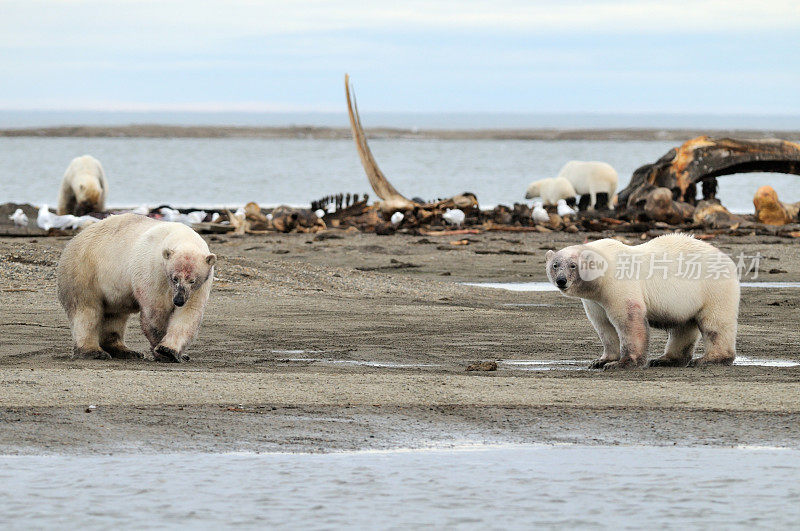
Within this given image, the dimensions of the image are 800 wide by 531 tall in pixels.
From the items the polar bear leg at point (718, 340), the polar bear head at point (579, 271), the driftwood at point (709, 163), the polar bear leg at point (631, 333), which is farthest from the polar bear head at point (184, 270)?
the driftwood at point (709, 163)

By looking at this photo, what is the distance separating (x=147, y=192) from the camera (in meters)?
45.0

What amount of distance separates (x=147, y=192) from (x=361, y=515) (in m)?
40.2

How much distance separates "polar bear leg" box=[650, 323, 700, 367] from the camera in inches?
397

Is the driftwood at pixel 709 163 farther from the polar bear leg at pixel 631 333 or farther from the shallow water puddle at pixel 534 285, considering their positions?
the polar bear leg at pixel 631 333

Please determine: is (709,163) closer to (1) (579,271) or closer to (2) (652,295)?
(2) (652,295)

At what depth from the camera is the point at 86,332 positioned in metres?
10.0

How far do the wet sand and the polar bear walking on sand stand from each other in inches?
12.1

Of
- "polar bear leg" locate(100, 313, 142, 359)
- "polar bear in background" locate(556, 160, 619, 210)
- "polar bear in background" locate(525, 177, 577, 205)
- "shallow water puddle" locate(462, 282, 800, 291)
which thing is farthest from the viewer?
"polar bear in background" locate(525, 177, 577, 205)

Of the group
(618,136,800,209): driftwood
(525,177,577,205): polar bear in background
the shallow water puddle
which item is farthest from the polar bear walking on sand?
(525,177,577,205): polar bear in background

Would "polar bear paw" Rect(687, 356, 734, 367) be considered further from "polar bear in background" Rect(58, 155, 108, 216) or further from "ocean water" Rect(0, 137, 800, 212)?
"ocean water" Rect(0, 137, 800, 212)

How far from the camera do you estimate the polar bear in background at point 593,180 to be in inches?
1202

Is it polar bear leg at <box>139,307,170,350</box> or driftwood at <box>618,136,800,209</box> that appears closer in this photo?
polar bear leg at <box>139,307,170,350</box>

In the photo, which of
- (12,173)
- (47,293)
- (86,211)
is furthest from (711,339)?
(12,173)

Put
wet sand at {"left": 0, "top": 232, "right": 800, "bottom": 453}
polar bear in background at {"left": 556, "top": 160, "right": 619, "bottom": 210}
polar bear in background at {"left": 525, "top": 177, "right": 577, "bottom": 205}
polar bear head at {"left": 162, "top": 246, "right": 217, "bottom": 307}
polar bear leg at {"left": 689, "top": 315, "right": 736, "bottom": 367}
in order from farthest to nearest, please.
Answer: polar bear in background at {"left": 525, "top": 177, "right": 577, "bottom": 205}, polar bear in background at {"left": 556, "top": 160, "right": 619, "bottom": 210}, polar bear leg at {"left": 689, "top": 315, "right": 736, "bottom": 367}, polar bear head at {"left": 162, "top": 246, "right": 217, "bottom": 307}, wet sand at {"left": 0, "top": 232, "right": 800, "bottom": 453}
